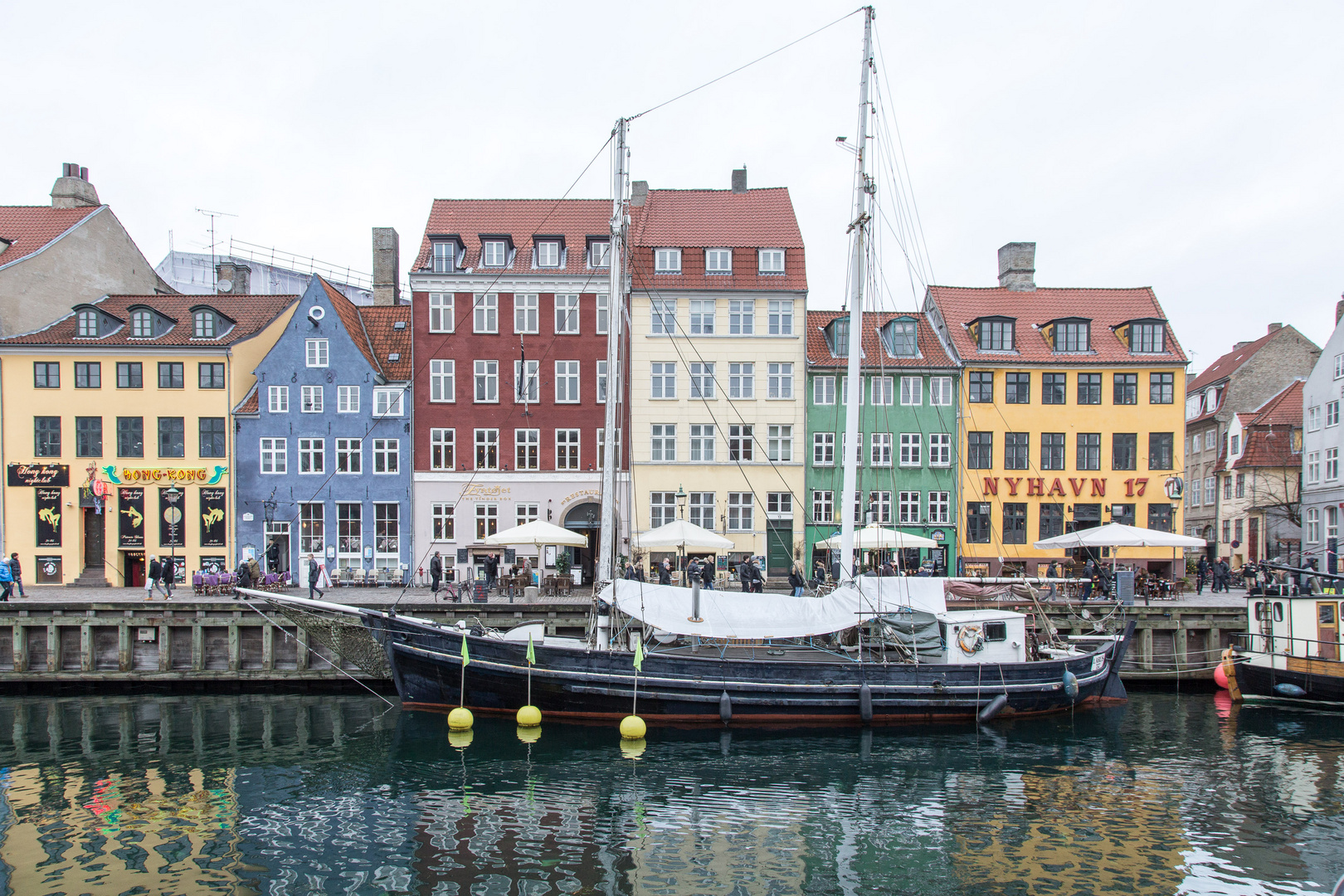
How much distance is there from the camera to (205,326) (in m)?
38.1

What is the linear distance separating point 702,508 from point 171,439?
22.5 metres

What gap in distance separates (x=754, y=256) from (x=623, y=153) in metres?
17.5

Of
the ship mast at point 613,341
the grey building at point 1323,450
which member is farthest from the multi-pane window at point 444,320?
the grey building at point 1323,450

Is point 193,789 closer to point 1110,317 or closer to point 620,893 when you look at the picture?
point 620,893

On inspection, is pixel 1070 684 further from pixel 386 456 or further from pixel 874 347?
pixel 386 456

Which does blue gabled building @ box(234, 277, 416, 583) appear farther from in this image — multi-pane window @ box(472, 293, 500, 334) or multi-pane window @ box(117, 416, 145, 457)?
multi-pane window @ box(472, 293, 500, 334)

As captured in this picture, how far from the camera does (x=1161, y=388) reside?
39.4m

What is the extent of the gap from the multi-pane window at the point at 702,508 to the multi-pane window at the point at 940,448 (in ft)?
32.3

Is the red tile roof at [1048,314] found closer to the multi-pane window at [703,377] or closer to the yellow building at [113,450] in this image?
the multi-pane window at [703,377]

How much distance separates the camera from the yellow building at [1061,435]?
3884 centimetres

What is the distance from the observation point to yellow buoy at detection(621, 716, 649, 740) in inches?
795

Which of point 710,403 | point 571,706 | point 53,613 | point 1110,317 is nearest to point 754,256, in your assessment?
point 710,403

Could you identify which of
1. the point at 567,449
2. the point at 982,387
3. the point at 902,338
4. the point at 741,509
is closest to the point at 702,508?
the point at 741,509

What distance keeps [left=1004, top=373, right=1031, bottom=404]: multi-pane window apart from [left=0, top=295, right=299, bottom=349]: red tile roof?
32.2 metres
